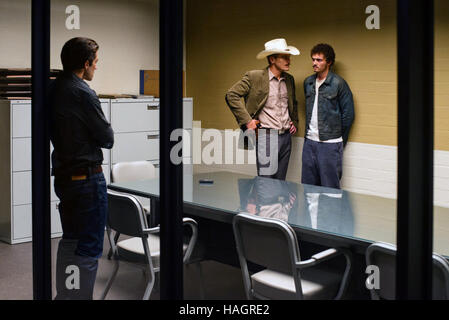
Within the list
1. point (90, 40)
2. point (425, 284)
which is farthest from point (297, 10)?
point (425, 284)

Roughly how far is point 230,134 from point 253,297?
1.72 m

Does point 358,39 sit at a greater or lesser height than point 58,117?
greater

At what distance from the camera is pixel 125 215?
5.82 feet

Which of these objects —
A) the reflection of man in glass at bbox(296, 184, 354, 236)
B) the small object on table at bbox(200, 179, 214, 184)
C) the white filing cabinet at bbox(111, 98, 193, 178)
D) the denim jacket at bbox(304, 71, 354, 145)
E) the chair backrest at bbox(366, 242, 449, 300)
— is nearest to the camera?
the chair backrest at bbox(366, 242, 449, 300)

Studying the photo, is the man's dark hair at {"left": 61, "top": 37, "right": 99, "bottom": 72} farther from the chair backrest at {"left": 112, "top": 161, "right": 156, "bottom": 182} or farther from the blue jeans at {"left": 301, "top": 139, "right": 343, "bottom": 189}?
the blue jeans at {"left": 301, "top": 139, "right": 343, "bottom": 189}

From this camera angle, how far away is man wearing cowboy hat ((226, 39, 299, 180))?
2.64 m

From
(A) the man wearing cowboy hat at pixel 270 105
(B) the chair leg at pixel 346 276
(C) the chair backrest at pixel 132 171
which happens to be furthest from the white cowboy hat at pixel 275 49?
(B) the chair leg at pixel 346 276

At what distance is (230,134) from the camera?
334cm

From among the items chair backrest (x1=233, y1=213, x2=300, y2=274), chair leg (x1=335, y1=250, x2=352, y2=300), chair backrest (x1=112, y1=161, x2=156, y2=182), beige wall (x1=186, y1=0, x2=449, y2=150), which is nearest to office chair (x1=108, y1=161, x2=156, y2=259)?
chair backrest (x1=112, y1=161, x2=156, y2=182)

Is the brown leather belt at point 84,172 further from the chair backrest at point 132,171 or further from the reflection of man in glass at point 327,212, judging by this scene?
the reflection of man in glass at point 327,212

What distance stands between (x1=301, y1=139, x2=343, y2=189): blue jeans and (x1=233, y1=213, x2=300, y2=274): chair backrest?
4.01ft

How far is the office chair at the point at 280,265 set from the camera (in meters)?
1.59

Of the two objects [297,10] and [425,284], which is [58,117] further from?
[297,10]

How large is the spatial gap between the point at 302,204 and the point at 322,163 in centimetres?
97
